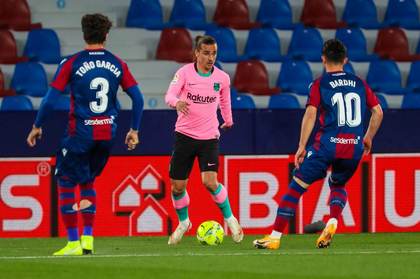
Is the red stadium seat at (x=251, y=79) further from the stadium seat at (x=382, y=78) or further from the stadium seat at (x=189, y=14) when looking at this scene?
the stadium seat at (x=382, y=78)

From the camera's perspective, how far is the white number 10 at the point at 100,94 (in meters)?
10.2

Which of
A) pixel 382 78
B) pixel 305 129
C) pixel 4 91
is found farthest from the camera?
pixel 382 78

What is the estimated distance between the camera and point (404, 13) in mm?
18125

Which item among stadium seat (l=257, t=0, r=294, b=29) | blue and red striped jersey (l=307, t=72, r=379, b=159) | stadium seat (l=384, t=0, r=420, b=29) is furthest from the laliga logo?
stadium seat (l=384, t=0, r=420, b=29)

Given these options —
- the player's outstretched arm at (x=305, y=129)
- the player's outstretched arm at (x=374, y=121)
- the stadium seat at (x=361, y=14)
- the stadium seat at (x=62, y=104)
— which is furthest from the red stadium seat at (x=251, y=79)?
the player's outstretched arm at (x=305, y=129)

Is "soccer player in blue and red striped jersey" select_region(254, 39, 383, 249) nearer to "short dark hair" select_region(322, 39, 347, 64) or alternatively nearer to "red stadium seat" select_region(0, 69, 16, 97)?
"short dark hair" select_region(322, 39, 347, 64)

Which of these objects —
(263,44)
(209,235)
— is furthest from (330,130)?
(263,44)

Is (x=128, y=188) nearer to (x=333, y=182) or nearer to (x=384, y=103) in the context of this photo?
(x=333, y=182)

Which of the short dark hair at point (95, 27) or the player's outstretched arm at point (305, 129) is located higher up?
the short dark hair at point (95, 27)

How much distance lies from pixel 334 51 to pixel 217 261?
2210mm

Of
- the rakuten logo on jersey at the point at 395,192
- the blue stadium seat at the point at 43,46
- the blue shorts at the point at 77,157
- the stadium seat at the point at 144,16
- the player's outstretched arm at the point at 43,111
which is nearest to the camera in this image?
the player's outstretched arm at the point at 43,111

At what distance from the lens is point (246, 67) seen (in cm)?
1647

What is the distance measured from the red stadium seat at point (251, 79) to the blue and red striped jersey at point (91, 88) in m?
6.24

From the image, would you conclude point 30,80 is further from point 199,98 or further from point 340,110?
point 340,110
